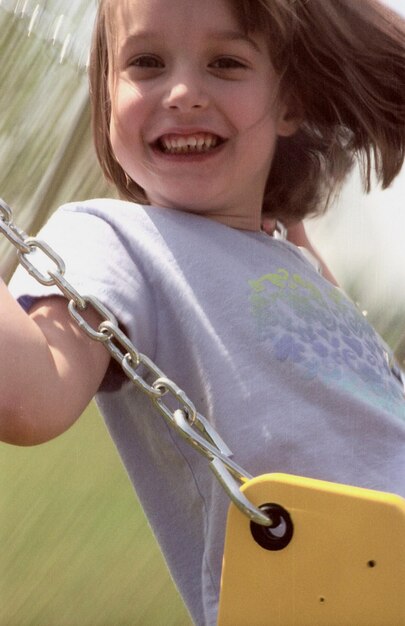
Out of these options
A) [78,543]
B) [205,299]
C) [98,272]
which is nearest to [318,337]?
[205,299]

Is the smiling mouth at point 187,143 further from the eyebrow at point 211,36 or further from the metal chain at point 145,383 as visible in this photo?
the metal chain at point 145,383

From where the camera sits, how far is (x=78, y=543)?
1398mm

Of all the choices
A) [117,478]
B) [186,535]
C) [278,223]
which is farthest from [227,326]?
[117,478]

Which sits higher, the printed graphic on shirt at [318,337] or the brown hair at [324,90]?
the brown hair at [324,90]

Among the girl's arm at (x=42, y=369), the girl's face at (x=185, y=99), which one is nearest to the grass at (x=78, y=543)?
the girl's face at (x=185, y=99)

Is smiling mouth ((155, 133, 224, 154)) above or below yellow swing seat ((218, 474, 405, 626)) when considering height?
above

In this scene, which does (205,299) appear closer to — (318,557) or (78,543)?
(318,557)

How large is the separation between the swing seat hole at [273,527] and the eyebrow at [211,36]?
0.43 m

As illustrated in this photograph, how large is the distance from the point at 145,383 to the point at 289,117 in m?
0.48

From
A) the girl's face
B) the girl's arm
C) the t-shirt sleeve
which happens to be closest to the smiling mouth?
the girl's face

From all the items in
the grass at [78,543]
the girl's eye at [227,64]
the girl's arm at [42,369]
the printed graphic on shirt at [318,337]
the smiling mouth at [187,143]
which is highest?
the girl's eye at [227,64]

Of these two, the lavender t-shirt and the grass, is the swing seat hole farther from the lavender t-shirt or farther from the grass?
the grass

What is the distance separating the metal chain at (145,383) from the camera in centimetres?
72

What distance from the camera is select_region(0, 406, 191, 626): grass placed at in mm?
1385
